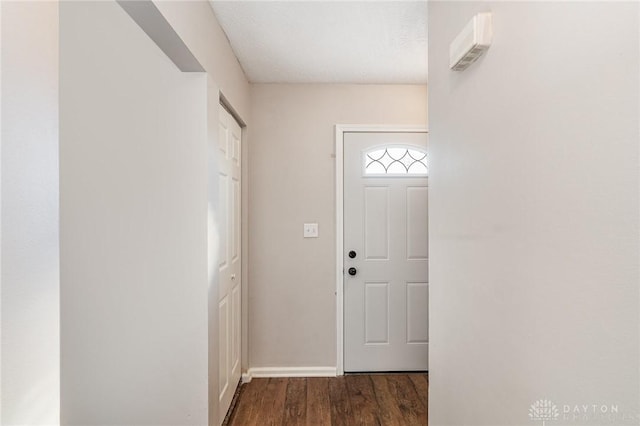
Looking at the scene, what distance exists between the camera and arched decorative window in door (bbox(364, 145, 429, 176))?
3.11 meters

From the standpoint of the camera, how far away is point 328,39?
91.1 inches

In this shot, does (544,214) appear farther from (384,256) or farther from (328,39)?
(384,256)

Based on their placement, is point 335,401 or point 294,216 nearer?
point 335,401

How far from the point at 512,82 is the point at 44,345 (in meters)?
1.29

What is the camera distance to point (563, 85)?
80cm

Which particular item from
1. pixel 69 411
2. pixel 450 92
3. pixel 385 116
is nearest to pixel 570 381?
pixel 450 92

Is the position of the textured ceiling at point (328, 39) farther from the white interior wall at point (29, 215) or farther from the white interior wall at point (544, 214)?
the white interior wall at point (29, 215)

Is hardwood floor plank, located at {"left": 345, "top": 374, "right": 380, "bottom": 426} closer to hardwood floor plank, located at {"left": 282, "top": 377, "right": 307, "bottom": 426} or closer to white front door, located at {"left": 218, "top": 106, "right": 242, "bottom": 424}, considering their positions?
hardwood floor plank, located at {"left": 282, "top": 377, "right": 307, "bottom": 426}

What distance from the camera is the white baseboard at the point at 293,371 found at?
3.02 meters

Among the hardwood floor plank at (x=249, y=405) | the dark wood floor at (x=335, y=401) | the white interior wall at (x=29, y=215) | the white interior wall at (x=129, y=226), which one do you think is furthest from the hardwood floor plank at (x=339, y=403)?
the white interior wall at (x=29, y=215)

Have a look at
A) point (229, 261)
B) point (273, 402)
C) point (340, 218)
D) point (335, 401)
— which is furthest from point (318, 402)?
point (340, 218)

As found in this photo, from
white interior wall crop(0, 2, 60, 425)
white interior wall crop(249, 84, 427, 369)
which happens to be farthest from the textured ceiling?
white interior wall crop(0, 2, 60, 425)

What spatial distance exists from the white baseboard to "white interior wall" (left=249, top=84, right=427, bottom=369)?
1.2 inches

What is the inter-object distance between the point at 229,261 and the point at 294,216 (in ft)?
2.45
